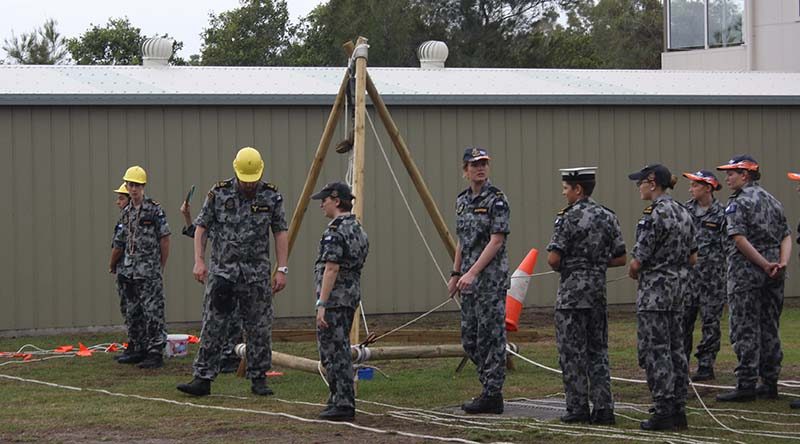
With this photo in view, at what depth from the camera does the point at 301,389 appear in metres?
11.0

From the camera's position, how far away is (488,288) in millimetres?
9578

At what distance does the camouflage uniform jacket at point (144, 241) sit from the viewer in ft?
42.5

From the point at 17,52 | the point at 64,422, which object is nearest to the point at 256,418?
the point at 64,422

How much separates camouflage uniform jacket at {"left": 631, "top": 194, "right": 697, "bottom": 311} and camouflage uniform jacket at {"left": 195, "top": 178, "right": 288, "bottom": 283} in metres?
3.25

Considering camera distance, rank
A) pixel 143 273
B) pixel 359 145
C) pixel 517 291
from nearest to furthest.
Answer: pixel 359 145 → pixel 143 273 → pixel 517 291

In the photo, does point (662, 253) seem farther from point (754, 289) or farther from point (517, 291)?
point (517, 291)

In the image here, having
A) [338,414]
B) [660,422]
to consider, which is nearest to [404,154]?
[338,414]

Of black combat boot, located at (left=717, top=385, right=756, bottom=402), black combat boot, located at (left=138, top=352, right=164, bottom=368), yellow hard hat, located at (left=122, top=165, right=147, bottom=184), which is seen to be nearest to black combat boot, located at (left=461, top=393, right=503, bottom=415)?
black combat boot, located at (left=717, top=385, right=756, bottom=402)

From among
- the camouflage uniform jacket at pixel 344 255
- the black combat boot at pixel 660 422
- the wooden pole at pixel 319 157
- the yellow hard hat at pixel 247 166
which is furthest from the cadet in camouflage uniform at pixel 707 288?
the yellow hard hat at pixel 247 166

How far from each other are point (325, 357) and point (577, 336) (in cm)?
178

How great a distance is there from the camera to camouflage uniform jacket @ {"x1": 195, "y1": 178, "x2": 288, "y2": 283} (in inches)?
415

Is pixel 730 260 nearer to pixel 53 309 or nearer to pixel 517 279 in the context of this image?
pixel 517 279

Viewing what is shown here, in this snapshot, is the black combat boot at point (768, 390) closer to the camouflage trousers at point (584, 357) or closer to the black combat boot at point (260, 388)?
the camouflage trousers at point (584, 357)

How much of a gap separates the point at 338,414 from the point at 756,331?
3330 mm
